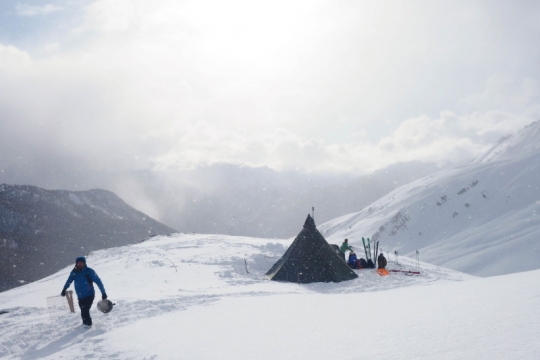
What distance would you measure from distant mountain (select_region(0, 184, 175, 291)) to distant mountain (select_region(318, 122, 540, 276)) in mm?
99082

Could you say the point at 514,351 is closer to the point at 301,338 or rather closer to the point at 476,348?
the point at 476,348

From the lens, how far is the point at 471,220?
60.2 m

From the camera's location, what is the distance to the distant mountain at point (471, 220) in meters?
39.1

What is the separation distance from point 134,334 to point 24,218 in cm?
16929

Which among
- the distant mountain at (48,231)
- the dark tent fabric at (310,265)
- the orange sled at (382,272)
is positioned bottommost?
the orange sled at (382,272)

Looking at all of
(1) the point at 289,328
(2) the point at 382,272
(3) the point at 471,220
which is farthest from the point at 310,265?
(3) the point at 471,220

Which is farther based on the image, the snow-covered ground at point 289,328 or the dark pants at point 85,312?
the dark pants at point 85,312

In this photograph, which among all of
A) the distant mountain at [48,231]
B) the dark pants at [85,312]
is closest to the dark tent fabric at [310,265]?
the dark pants at [85,312]

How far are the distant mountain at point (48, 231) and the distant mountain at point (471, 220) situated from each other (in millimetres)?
99082

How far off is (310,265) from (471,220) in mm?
50393

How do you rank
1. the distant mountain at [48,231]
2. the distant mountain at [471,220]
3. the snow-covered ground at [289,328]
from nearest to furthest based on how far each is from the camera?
the snow-covered ground at [289,328], the distant mountain at [471,220], the distant mountain at [48,231]

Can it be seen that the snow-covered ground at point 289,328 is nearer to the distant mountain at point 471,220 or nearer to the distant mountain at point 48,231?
the distant mountain at point 471,220

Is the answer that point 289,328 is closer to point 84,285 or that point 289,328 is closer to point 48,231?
point 84,285

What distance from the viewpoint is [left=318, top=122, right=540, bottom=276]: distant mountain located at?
39.1m
